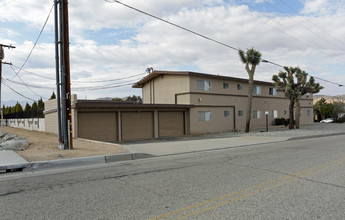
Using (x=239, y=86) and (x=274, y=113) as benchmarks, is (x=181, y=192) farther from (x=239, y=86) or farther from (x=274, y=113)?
(x=274, y=113)

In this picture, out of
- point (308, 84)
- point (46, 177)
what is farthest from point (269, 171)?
point (308, 84)

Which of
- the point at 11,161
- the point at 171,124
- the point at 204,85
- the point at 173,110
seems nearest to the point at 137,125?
the point at 171,124

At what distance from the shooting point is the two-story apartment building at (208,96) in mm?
25312

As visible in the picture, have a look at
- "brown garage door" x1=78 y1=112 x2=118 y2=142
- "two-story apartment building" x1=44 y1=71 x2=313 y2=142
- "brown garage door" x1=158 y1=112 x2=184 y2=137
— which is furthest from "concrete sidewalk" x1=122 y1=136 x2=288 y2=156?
"brown garage door" x1=158 y1=112 x2=184 y2=137

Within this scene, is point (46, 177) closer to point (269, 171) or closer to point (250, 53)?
point (269, 171)

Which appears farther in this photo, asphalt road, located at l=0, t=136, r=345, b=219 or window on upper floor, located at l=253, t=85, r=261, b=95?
window on upper floor, located at l=253, t=85, r=261, b=95

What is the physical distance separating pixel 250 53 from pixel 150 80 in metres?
10.3

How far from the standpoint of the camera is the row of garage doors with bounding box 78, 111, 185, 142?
63.2 feet

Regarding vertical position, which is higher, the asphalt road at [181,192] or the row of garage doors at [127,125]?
the row of garage doors at [127,125]

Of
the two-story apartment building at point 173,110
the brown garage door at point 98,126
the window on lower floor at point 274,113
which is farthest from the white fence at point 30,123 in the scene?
the window on lower floor at point 274,113

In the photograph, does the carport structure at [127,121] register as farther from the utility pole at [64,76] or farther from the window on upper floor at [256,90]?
the window on upper floor at [256,90]

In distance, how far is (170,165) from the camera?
30.2 ft

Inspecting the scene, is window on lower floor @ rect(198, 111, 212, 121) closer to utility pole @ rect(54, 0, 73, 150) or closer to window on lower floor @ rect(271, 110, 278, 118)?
window on lower floor @ rect(271, 110, 278, 118)

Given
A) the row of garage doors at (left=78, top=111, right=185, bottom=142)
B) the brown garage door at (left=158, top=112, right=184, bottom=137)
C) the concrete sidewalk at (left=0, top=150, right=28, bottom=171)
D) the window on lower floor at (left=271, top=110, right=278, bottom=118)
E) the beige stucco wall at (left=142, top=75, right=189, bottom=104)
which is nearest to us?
the concrete sidewalk at (left=0, top=150, right=28, bottom=171)
